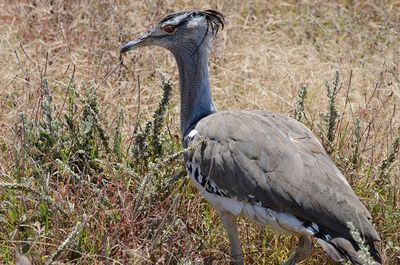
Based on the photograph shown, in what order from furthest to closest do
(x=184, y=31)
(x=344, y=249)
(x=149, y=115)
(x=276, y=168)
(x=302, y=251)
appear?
(x=149, y=115), (x=184, y=31), (x=302, y=251), (x=276, y=168), (x=344, y=249)

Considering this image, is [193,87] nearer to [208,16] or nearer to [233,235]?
[208,16]

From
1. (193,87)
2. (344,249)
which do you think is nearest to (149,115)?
(193,87)

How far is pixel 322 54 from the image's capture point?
5.32 metres

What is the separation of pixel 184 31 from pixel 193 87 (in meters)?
0.23

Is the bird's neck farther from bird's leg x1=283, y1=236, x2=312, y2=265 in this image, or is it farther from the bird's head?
bird's leg x1=283, y1=236, x2=312, y2=265

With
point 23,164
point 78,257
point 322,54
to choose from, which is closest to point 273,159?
point 78,257

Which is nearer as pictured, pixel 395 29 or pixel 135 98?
pixel 135 98

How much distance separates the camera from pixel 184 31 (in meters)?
3.75

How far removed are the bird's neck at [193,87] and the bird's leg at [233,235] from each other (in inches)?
17.3

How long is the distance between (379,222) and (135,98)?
1556 mm

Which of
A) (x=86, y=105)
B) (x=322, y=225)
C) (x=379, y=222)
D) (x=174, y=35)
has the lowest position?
(x=379, y=222)

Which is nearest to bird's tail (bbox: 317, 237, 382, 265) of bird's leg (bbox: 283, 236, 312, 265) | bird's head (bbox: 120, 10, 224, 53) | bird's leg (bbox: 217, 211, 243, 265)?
bird's leg (bbox: 283, 236, 312, 265)

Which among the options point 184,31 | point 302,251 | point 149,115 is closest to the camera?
point 302,251

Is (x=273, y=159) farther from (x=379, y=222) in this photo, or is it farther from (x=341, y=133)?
(x=341, y=133)
